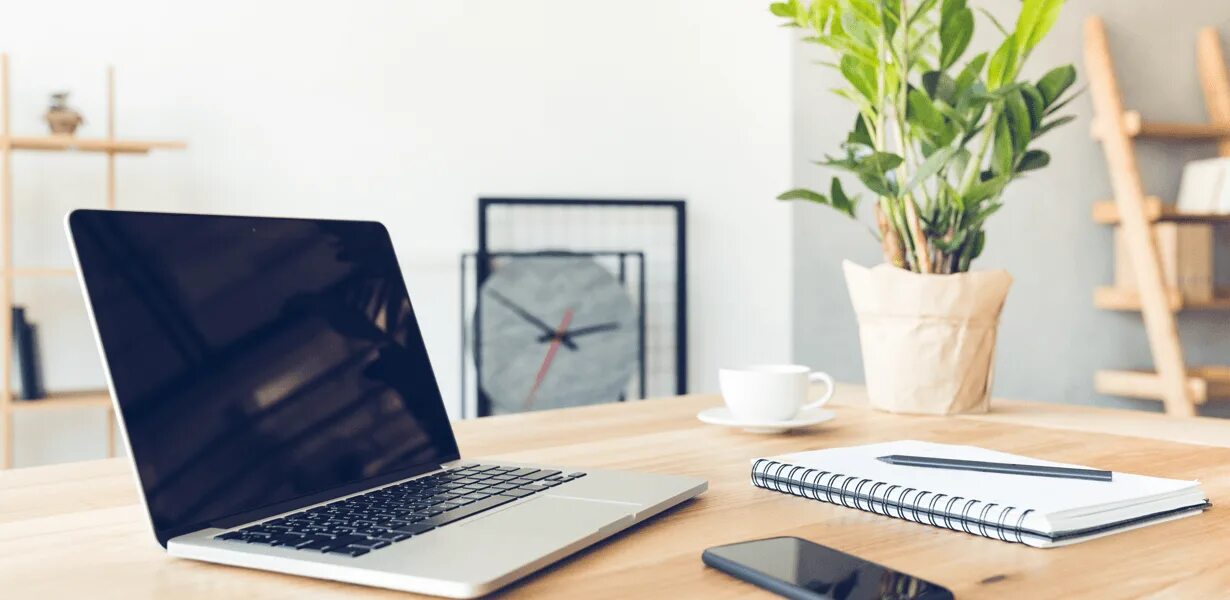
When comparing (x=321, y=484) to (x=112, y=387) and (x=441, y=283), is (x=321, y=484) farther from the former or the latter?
(x=441, y=283)

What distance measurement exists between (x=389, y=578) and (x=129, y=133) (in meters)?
2.32

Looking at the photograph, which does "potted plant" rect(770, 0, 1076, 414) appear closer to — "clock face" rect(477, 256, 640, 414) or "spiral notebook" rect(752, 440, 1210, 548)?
"spiral notebook" rect(752, 440, 1210, 548)

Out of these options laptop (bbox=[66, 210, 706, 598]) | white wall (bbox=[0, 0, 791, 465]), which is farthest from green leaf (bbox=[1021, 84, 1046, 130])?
white wall (bbox=[0, 0, 791, 465])

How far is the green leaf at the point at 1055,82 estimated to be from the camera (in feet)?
3.41

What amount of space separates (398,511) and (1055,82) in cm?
82

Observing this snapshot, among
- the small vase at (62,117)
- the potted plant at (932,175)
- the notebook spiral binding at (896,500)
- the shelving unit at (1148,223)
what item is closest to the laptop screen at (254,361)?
the notebook spiral binding at (896,500)

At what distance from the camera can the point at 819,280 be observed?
259cm

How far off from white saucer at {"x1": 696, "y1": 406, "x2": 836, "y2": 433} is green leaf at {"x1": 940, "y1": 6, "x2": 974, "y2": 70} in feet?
1.29

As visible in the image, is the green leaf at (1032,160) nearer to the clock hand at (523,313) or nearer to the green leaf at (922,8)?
the green leaf at (922,8)

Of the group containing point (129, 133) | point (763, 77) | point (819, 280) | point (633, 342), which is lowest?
point (633, 342)

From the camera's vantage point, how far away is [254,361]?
61 cm

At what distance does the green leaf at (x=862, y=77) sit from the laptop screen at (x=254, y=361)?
1.88 ft

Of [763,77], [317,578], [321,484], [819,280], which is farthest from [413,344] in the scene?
[763,77]

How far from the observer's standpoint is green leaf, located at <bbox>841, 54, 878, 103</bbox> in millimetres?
1107
